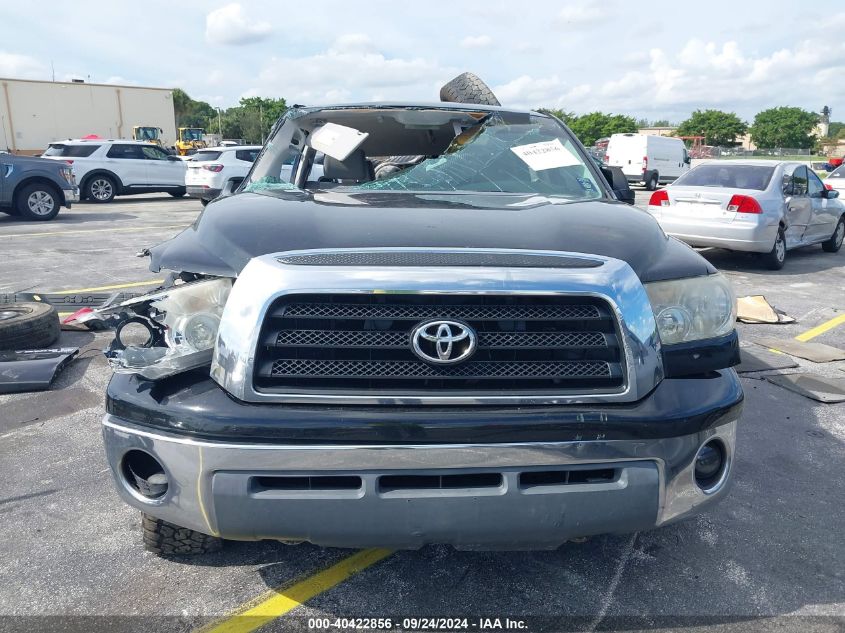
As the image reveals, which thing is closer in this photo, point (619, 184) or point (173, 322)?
point (173, 322)

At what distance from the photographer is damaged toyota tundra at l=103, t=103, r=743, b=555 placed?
6.64 ft

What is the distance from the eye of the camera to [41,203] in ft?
47.5

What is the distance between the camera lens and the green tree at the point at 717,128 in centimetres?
10360

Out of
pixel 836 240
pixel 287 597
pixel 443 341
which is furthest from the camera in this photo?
pixel 836 240

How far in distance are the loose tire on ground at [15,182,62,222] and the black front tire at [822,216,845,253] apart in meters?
14.8

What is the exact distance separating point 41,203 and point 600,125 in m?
79.0

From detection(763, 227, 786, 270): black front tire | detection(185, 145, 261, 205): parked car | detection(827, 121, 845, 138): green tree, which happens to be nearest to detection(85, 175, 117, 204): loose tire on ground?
detection(185, 145, 261, 205): parked car

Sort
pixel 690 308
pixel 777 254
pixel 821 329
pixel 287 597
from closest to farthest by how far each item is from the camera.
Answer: pixel 690 308 → pixel 287 597 → pixel 821 329 → pixel 777 254

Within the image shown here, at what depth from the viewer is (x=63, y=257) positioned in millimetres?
9945

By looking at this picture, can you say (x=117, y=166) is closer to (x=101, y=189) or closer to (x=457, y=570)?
(x=101, y=189)

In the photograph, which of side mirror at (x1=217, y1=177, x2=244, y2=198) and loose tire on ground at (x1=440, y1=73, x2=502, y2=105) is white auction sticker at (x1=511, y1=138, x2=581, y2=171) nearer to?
side mirror at (x1=217, y1=177, x2=244, y2=198)

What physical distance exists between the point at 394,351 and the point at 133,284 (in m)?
6.74

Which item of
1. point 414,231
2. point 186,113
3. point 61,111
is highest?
point 186,113

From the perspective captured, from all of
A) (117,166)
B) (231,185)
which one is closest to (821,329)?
(231,185)
